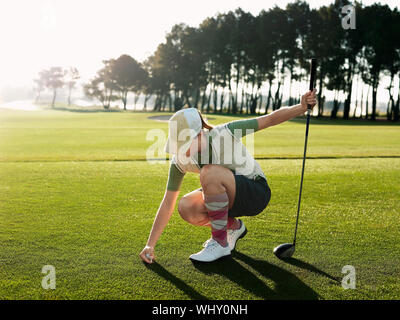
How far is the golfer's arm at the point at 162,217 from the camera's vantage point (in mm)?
3286

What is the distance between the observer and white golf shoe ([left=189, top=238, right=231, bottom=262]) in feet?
10.3

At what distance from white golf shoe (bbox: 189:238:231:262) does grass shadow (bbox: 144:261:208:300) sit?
28cm

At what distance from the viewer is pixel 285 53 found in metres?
60.8

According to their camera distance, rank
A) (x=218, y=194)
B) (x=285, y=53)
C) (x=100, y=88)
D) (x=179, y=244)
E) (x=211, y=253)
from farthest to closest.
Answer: (x=100, y=88) < (x=285, y=53) < (x=179, y=244) < (x=218, y=194) < (x=211, y=253)

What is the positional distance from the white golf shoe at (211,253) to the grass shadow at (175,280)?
28 centimetres

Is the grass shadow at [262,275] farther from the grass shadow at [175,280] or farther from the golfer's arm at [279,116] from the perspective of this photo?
the golfer's arm at [279,116]

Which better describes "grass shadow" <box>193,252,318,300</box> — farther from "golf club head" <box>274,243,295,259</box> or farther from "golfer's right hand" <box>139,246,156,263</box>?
"golfer's right hand" <box>139,246,156,263</box>

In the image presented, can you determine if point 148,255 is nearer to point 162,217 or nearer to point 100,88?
point 162,217

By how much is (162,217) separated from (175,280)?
70 cm

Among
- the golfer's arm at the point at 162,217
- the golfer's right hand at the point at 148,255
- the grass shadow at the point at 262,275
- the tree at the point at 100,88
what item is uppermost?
the tree at the point at 100,88

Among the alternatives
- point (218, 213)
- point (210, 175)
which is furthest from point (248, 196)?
point (210, 175)

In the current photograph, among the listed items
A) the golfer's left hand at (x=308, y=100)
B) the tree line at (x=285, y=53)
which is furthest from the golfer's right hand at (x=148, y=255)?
the tree line at (x=285, y=53)

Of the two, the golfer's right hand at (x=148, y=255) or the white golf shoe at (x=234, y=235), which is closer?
the golfer's right hand at (x=148, y=255)
